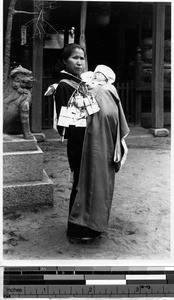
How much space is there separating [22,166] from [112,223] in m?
0.66

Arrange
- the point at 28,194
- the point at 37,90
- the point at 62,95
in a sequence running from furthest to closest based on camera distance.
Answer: the point at 37,90 < the point at 28,194 < the point at 62,95

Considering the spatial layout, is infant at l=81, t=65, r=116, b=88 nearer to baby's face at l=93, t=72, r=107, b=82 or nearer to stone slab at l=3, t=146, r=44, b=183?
baby's face at l=93, t=72, r=107, b=82

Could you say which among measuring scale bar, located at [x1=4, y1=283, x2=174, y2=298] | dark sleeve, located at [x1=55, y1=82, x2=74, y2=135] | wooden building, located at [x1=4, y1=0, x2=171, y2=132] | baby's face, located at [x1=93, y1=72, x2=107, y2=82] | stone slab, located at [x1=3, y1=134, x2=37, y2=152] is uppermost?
wooden building, located at [x1=4, y1=0, x2=171, y2=132]

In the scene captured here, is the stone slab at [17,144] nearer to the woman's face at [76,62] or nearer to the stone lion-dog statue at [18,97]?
the stone lion-dog statue at [18,97]

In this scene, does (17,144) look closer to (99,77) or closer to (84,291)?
(99,77)

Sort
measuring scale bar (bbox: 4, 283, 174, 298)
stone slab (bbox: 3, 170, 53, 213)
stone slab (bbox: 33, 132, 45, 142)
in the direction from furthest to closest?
stone slab (bbox: 33, 132, 45, 142), stone slab (bbox: 3, 170, 53, 213), measuring scale bar (bbox: 4, 283, 174, 298)

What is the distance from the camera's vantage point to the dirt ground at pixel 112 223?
213 cm

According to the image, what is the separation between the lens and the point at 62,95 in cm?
216

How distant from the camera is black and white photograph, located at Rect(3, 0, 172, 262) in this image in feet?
7.06

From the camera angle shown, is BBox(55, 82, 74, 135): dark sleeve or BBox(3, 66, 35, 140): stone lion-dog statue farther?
BBox(3, 66, 35, 140): stone lion-dog statue

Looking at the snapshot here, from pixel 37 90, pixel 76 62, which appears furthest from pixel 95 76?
pixel 37 90

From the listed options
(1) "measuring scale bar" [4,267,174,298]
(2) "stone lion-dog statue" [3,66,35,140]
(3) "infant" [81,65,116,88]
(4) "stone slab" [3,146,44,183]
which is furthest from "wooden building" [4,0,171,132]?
(1) "measuring scale bar" [4,267,174,298]

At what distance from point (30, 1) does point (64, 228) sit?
138 cm

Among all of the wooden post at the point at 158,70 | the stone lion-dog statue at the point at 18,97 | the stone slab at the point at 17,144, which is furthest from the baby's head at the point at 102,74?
the wooden post at the point at 158,70
